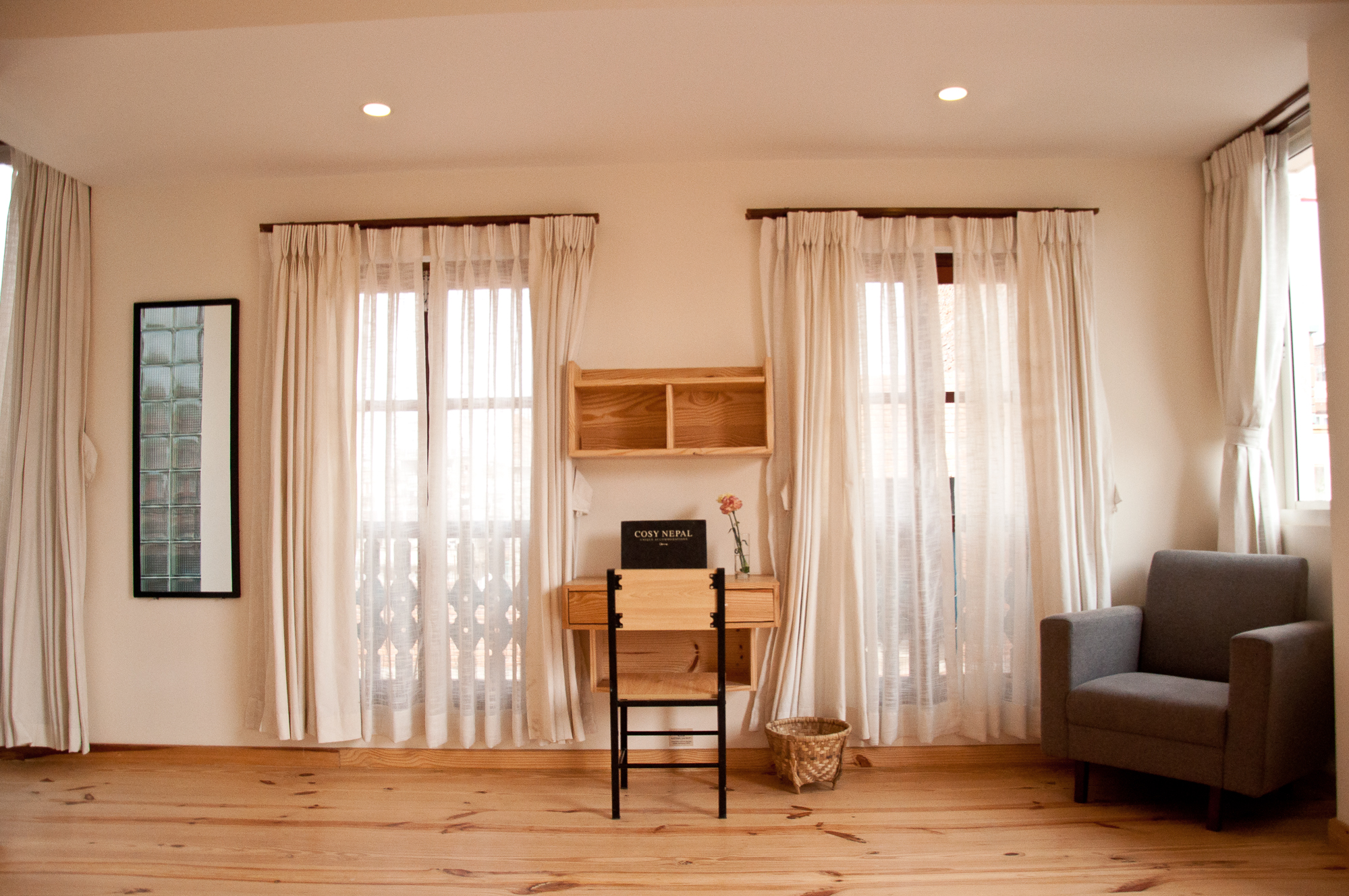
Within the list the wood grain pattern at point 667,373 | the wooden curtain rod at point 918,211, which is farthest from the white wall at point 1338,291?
the wood grain pattern at point 667,373

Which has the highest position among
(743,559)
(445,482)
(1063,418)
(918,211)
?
(918,211)

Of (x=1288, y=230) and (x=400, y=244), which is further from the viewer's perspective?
(x=400, y=244)

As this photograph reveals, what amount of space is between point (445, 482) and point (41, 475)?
1.72m

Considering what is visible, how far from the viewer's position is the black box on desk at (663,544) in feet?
11.1

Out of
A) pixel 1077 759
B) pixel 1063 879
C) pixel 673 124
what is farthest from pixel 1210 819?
pixel 673 124

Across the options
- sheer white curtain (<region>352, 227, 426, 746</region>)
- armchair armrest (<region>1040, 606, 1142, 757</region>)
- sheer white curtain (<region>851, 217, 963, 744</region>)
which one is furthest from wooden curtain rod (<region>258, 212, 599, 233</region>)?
armchair armrest (<region>1040, 606, 1142, 757</region>)

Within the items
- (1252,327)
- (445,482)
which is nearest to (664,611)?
(445,482)

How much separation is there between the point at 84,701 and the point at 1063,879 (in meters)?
3.85

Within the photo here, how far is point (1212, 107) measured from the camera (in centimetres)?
321

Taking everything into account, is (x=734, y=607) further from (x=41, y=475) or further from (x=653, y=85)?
(x=41, y=475)

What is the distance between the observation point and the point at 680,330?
368 centimetres

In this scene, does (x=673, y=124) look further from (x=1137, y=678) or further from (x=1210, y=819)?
(x=1210, y=819)

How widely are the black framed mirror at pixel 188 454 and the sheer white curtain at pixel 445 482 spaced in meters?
0.62

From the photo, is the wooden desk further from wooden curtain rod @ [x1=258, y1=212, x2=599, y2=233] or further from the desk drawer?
wooden curtain rod @ [x1=258, y1=212, x2=599, y2=233]
